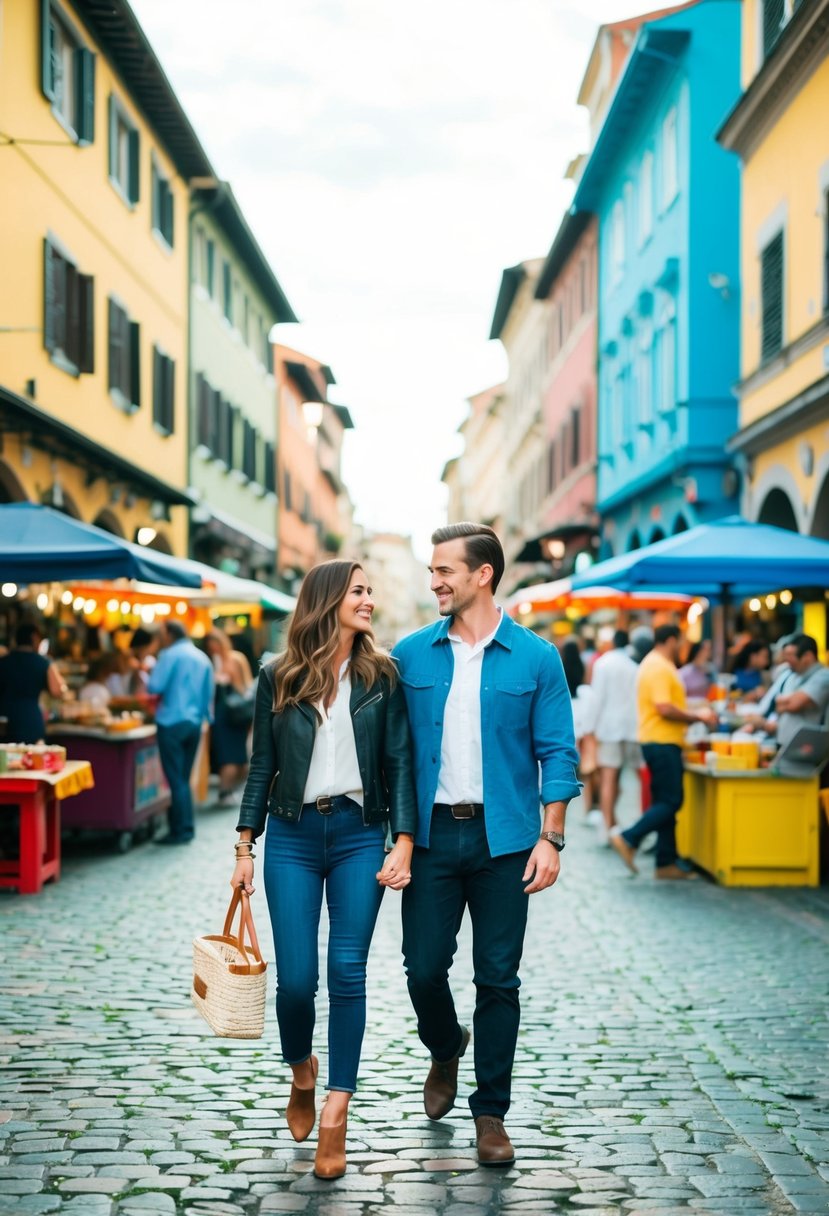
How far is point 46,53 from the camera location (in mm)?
17672

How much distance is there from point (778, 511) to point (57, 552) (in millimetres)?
12357

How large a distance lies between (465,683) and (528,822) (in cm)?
48

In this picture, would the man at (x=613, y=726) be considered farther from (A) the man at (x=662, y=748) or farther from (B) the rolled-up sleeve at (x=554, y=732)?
(B) the rolled-up sleeve at (x=554, y=732)

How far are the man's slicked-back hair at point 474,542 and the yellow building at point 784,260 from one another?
11.3 m

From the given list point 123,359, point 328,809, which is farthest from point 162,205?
Answer: point 328,809

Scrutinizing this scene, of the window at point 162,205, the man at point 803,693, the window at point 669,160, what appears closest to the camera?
the man at point 803,693

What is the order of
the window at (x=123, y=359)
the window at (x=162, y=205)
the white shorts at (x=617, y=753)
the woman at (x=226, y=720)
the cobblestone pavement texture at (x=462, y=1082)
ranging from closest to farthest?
the cobblestone pavement texture at (x=462, y=1082) < the white shorts at (x=617, y=753) < the woman at (x=226, y=720) < the window at (x=123, y=359) < the window at (x=162, y=205)

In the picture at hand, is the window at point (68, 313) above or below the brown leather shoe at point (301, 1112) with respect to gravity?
above

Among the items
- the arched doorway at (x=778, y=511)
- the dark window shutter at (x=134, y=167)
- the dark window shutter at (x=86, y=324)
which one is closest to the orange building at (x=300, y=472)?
the dark window shutter at (x=134, y=167)

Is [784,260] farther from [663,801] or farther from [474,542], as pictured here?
[474,542]

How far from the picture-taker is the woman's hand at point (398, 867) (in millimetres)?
4984

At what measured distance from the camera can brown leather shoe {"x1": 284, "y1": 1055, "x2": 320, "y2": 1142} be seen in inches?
204

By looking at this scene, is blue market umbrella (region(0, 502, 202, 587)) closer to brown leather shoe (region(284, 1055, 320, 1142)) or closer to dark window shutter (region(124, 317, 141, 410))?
brown leather shoe (region(284, 1055, 320, 1142))

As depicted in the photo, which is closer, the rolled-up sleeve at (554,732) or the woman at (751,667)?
the rolled-up sleeve at (554,732)
